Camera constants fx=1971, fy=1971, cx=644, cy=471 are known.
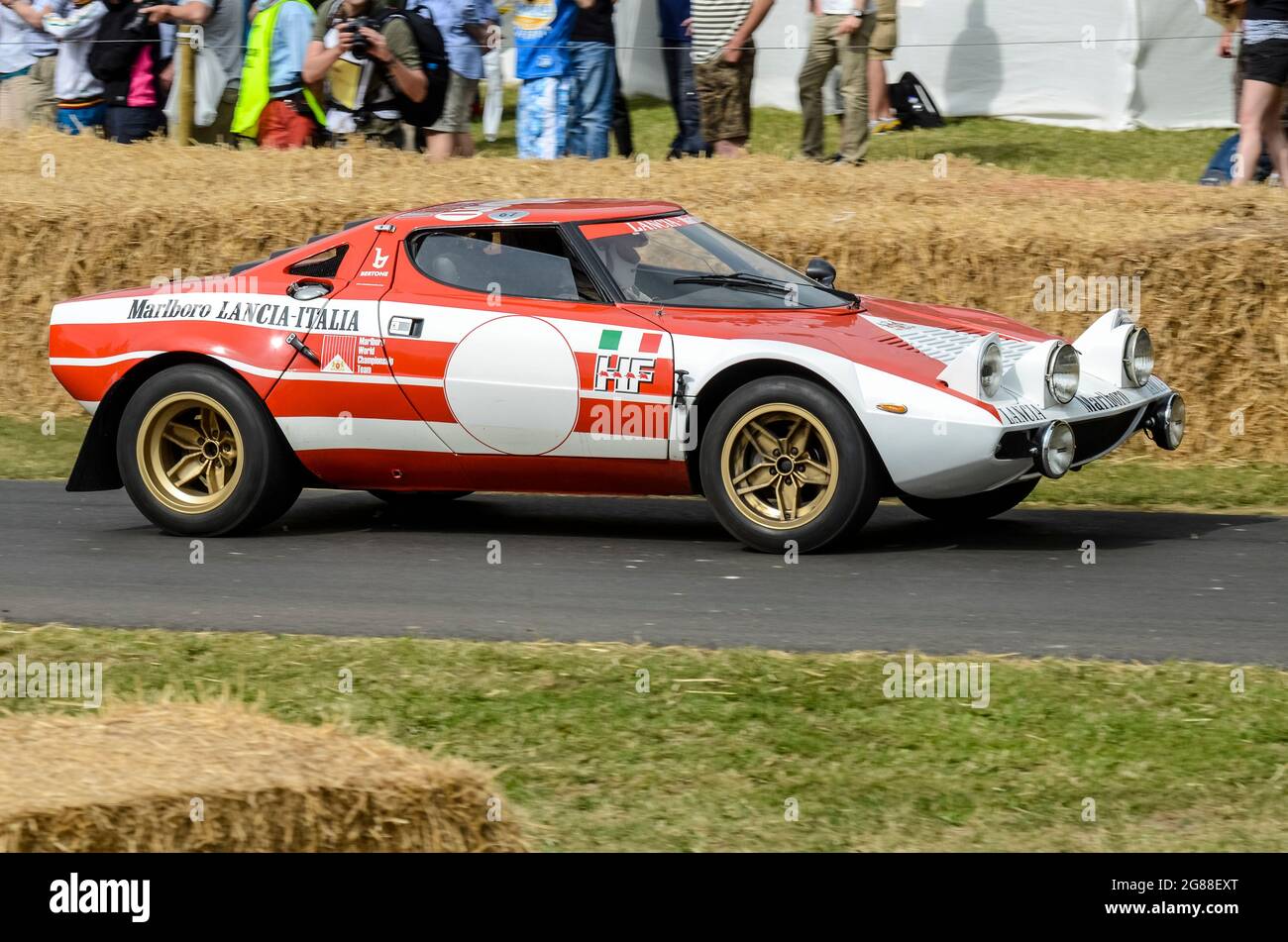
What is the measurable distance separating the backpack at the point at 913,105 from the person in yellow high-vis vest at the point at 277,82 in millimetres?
5666

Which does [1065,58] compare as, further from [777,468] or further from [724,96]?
[777,468]

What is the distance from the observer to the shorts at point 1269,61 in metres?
11.7

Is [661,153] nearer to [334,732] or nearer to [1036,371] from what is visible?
[1036,371]

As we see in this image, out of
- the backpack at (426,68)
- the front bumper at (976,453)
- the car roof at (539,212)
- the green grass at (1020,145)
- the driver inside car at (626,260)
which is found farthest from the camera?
the green grass at (1020,145)

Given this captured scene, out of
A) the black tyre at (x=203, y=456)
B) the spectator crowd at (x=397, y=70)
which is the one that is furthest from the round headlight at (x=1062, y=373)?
the spectator crowd at (x=397, y=70)

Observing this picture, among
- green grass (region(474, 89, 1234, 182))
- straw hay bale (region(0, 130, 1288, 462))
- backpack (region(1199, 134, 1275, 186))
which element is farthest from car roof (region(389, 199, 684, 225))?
green grass (region(474, 89, 1234, 182))

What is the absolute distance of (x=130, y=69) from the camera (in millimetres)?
14516

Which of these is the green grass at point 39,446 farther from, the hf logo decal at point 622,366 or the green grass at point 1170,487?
the green grass at point 1170,487

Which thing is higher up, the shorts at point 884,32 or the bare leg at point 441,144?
the shorts at point 884,32

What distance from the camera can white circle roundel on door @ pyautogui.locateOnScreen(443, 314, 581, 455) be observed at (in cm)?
787

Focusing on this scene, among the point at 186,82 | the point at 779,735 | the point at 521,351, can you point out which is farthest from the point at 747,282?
the point at 186,82

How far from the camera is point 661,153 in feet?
55.4
